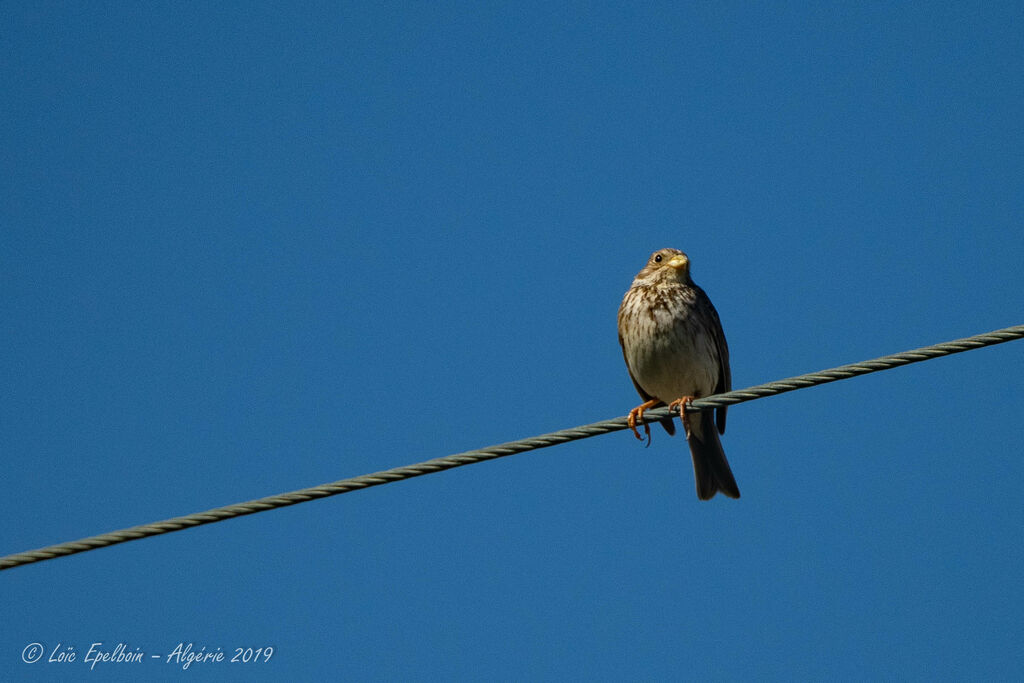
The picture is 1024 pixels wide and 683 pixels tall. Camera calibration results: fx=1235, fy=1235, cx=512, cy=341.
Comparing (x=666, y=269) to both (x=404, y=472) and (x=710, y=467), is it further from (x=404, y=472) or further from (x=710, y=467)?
(x=404, y=472)

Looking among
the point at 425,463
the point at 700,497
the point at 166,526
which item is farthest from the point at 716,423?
the point at 166,526

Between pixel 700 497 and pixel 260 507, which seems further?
pixel 700 497

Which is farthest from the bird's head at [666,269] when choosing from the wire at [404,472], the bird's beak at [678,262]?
the wire at [404,472]

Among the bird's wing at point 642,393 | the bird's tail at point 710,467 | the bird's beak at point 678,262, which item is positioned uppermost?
the bird's beak at point 678,262

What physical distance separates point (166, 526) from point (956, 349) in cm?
290

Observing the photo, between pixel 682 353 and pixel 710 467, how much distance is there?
0.74m

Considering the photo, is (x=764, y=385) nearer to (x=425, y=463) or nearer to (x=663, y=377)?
(x=425, y=463)

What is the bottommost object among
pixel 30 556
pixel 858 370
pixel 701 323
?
pixel 30 556

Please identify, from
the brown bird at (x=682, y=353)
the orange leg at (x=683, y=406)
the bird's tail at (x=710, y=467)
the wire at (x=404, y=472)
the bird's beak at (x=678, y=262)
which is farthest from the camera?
the bird's beak at (x=678, y=262)

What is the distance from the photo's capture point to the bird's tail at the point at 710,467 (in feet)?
24.4

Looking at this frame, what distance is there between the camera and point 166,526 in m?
4.42

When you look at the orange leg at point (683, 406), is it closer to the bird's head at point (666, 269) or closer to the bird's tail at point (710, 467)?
the bird's tail at point (710, 467)

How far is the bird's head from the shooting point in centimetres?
767

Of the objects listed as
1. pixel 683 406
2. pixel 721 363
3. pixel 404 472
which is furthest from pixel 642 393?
pixel 404 472
